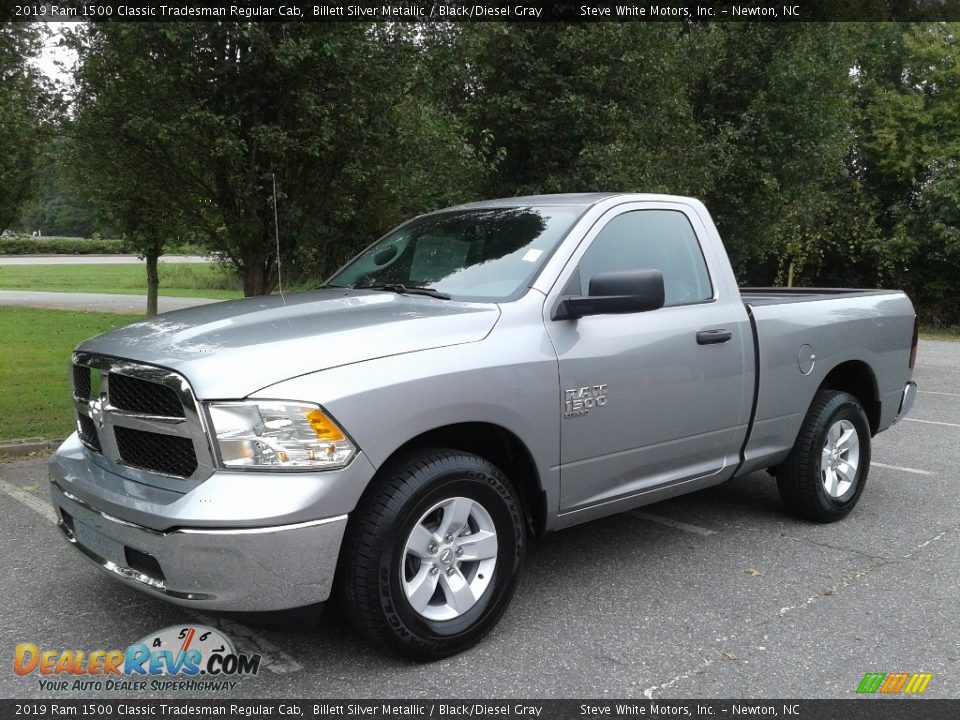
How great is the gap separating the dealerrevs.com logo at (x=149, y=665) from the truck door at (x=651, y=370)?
1.53 m

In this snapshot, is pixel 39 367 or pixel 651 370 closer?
pixel 651 370

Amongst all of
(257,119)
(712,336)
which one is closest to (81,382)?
(712,336)

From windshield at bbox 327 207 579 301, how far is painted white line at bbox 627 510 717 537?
2.06 m

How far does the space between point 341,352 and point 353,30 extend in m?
4.92

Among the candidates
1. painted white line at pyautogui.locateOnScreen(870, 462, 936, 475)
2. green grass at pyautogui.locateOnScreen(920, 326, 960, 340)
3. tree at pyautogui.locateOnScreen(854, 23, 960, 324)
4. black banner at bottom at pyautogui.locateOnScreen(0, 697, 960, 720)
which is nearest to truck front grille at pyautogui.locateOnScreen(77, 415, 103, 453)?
black banner at bottom at pyautogui.locateOnScreen(0, 697, 960, 720)

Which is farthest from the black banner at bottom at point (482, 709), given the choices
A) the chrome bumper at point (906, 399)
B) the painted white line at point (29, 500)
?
the chrome bumper at point (906, 399)

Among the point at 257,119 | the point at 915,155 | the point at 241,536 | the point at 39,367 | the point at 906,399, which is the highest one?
the point at 915,155

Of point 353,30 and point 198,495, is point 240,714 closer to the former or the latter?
point 198,495

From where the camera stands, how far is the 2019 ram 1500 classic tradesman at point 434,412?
3.04 meters

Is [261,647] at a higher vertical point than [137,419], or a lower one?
lower

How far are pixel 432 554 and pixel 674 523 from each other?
7.70ft

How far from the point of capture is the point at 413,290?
167 inches

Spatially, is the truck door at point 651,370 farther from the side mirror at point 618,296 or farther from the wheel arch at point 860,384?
the wheel arch at point 860,384

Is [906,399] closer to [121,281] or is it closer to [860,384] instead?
[860,384]
